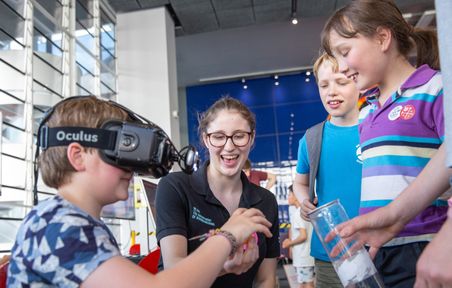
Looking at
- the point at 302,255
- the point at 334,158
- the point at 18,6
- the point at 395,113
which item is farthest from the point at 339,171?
the point at 18,6

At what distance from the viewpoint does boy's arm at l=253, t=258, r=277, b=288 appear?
1712 mm

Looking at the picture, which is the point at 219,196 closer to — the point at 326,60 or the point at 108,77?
the point at 326,60

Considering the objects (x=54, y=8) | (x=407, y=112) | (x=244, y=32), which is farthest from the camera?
(x=244, y=32)

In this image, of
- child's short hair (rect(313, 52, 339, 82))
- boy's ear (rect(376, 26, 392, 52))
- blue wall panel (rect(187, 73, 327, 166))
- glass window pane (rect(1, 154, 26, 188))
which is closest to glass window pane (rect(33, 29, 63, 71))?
glass window pane (rect(1, 154, 26, 188))

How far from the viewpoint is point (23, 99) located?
4.44m

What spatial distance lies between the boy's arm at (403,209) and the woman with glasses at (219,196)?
63 centimetres

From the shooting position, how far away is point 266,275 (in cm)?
172

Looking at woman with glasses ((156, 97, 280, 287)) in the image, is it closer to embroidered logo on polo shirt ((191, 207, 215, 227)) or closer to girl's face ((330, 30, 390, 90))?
embroidered logo on polo shirt ((191, 207, 215, 227))

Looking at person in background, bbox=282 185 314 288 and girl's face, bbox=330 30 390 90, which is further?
person in background, bbox=282 185 314 288

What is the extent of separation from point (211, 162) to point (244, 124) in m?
0.21

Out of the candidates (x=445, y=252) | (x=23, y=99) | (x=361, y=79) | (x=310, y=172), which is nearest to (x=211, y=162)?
(x=310, y=172)

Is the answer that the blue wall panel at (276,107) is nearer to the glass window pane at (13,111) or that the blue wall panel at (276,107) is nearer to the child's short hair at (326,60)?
the glass window pane at (13,111)

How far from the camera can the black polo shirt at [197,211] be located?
155 cm

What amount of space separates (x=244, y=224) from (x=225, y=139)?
71 cm
